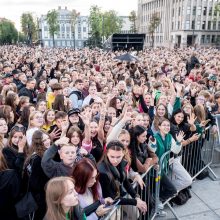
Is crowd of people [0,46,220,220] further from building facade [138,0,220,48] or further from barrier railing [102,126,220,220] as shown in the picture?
building facade [138,0,220,48]

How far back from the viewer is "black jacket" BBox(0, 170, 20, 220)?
10.1 ft

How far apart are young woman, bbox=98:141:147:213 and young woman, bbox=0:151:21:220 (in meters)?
1.04

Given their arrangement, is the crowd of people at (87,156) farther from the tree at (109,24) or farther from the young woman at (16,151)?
the tree at (109,24)

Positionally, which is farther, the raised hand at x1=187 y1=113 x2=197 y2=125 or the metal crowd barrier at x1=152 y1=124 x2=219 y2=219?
the raised hand at x1=187 y1=113 x2=197 y2=125

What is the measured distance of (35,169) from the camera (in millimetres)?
3467

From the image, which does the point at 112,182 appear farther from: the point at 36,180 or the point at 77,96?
the point at 77,96

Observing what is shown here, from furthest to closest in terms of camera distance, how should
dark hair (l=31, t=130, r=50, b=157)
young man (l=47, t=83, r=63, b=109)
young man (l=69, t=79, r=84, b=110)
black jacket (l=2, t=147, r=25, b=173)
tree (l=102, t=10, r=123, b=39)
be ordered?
1. tree (l=102, t=10, r=123, b=39)
2. young man (l=69, t=79, r=84, b=110)
3. young man (l=47, t=83, r=63, b=109)
4. dark hair (l=31, t=130, r=50, b=157)
5. black jacket (l=2, t=147, r=25, b=173)

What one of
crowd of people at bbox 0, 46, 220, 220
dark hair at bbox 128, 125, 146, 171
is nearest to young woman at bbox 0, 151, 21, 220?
crowd of people at bbox 0, 46, 220, 220

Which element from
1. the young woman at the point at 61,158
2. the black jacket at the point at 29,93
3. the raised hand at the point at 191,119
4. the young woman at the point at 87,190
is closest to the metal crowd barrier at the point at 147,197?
the young woman at the point at 87,190

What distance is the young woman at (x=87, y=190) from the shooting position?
3094 millimetres

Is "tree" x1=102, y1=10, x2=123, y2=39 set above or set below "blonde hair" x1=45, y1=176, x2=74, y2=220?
above

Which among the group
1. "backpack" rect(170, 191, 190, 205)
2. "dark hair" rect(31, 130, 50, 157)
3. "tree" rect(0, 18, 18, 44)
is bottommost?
"backpack" rect(170, 191, 190, 205)

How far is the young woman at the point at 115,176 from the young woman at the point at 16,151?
40.6 inches

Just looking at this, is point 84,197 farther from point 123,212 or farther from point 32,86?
point 32,86
